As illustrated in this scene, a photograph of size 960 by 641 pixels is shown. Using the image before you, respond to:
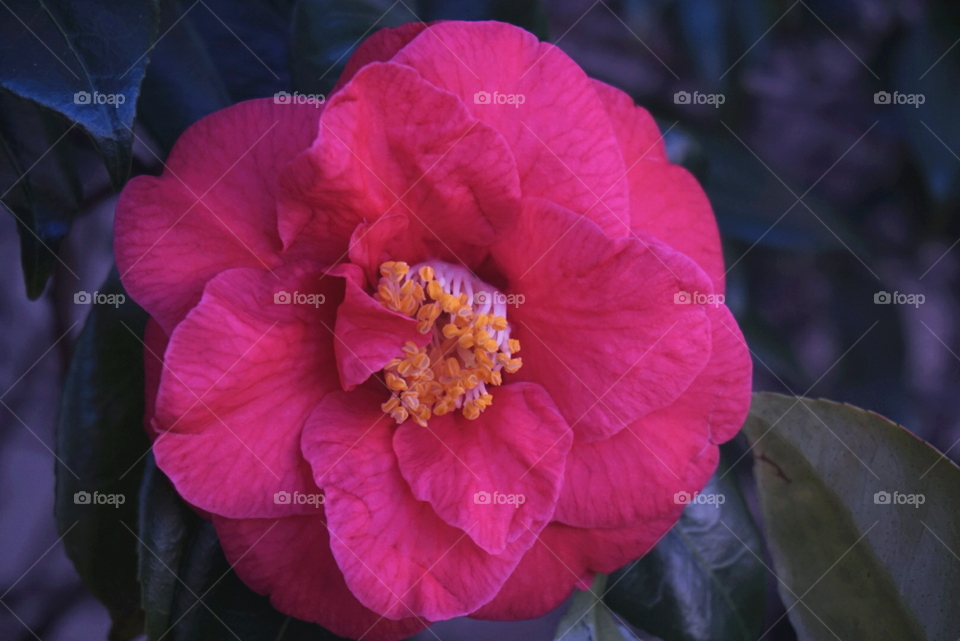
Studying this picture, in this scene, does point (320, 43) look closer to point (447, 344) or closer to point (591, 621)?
point (447, 344)

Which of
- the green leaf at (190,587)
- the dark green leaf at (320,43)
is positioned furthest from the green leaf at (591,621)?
the dark green leaf at (320,43)

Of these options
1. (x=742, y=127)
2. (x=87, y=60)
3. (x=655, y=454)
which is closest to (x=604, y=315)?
(x=655, y=454)

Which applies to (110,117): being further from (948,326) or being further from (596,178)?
(948,326)

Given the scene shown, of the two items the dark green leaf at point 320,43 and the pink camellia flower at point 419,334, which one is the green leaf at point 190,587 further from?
the dark green leaf at point 320,43

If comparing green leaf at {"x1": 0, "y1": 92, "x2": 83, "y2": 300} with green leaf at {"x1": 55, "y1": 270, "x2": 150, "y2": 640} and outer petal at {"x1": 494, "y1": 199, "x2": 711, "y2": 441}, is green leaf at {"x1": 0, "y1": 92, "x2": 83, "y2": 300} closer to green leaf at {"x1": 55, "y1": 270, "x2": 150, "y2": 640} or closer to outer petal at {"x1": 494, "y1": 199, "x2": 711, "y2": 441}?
green leaf at {"x1": 55, "y1": 270, "x2": 150, "y2": 640}

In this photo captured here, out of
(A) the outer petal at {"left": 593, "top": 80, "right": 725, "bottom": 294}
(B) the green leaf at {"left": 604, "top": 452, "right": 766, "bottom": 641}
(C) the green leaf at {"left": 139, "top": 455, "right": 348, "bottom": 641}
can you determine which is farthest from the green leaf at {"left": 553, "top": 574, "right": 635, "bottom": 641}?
(A) the outer petal at {"left": 593, "top": 80, "right": 725, "bottom": 294}

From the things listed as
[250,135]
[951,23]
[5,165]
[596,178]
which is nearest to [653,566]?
[596,178]
